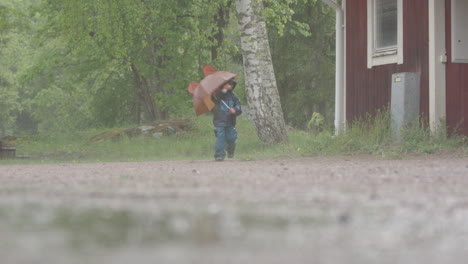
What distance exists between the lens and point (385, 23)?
16422 millimetres

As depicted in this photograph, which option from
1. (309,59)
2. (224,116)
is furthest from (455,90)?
(309,59)

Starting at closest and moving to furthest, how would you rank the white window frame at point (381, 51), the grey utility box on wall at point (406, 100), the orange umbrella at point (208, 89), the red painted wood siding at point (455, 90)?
the orange umbrella at point (208, 89) → the red painted wood siding at point (455, 90) → the grey utility box on wall at point (406, 100) → the white window frame at point (381, 51)

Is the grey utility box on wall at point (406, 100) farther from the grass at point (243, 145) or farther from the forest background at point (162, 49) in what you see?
the forest background at point (162, 49)

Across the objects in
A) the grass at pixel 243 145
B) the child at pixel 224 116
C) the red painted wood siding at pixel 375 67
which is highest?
the red painted wood siding at pixel 375 67

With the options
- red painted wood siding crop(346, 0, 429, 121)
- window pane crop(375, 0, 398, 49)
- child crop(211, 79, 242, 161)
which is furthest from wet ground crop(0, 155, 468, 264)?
window pane crop(375, 0, 398, 49)

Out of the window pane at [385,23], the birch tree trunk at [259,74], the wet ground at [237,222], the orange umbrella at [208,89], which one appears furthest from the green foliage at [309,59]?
the wet ground at [237,222]

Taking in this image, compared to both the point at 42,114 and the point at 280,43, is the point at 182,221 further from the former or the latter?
the point at 42,114

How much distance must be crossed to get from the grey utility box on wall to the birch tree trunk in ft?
10.5

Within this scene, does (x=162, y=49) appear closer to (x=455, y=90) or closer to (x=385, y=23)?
(x=385, y=23)

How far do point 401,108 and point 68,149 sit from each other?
11544 mm

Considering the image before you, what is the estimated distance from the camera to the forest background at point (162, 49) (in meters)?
25.8

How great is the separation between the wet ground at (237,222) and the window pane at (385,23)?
872cm

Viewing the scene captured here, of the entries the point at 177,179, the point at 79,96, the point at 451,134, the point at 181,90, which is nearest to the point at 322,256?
the point at 177,179

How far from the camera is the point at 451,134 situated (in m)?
14.5
